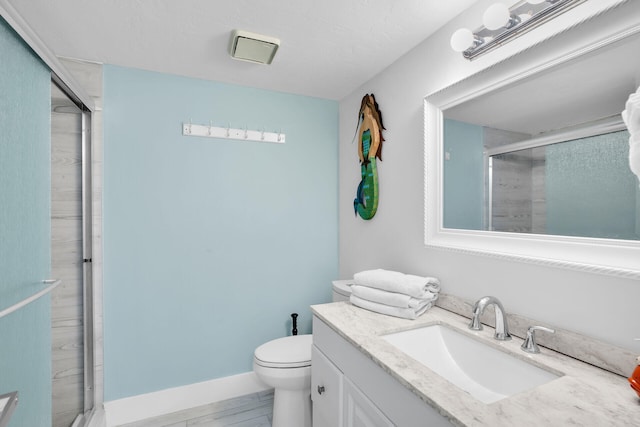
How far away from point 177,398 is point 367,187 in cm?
Result: 183

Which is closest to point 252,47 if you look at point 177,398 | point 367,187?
point 367,187

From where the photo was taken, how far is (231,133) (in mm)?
2148

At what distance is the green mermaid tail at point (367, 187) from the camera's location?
2010mm

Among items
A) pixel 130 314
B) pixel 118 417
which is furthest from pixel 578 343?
pixel 118 417

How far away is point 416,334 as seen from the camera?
1.27 metres

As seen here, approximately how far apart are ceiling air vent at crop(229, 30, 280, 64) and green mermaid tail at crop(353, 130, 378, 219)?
0.78 metres

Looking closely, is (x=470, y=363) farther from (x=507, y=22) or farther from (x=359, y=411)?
(x=507, y=22)

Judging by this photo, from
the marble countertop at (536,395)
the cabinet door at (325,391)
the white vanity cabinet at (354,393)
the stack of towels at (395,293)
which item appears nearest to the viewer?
the marble countertop at (536,395)

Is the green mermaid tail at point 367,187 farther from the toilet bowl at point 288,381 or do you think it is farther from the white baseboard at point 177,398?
the white baseboard at point 177,398

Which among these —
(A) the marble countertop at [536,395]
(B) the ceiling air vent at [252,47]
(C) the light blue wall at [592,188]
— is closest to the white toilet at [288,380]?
(A) the marble countertop at [536,395]

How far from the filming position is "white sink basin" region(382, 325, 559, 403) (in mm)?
994

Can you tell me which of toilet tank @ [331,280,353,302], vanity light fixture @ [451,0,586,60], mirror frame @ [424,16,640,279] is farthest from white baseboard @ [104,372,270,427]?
vanity light fixture @ [451,0,586,60]

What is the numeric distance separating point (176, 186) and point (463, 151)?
1.70 metres

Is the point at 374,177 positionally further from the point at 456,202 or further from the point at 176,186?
the point at 176,186
